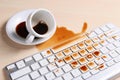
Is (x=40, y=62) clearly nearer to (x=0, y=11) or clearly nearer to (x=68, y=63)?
(x=68, y=63)

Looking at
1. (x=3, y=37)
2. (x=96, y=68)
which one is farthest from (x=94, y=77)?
(x=3, y=37)

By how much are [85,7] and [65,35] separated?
15cm

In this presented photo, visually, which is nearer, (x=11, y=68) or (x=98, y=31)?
(x=11, y=68)

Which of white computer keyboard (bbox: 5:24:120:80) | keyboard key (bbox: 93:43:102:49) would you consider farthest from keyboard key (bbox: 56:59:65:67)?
keyboard key (bbox: 93:43:102:49)

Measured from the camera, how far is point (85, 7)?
0.75 metres

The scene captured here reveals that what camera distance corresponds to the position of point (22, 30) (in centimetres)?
63

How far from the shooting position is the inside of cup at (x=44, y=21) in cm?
62

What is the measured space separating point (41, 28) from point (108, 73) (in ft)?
0.70

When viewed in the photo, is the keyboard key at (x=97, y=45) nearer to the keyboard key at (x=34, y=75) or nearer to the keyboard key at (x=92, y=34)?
the keyboard key at (x=92, y=34)

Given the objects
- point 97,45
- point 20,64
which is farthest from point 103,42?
point 20,64

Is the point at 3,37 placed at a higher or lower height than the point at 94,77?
higher

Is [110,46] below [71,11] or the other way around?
below

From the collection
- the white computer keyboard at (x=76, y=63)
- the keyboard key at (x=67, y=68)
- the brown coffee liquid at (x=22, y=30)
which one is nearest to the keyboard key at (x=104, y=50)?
the white computer keyboard at (x=76, y=63)

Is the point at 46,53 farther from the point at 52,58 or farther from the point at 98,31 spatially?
the point at 98,31
